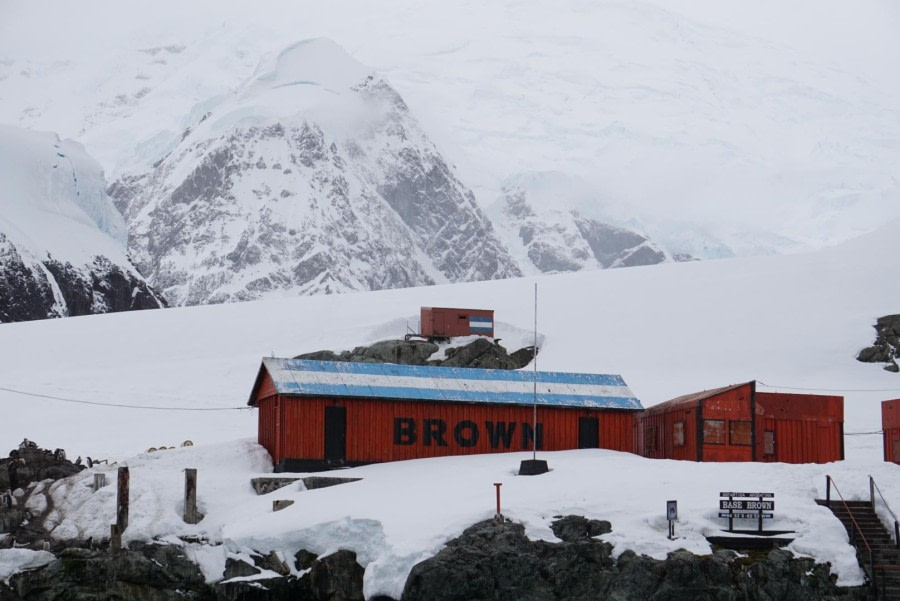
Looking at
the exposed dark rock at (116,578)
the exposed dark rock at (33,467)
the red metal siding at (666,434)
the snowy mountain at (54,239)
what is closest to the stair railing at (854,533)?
the red metal siding at (666,434)

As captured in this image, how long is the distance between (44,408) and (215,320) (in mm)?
25128

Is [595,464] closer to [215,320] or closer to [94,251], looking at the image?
[215,320]

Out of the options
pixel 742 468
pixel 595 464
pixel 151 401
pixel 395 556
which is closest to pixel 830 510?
pixel 742 468

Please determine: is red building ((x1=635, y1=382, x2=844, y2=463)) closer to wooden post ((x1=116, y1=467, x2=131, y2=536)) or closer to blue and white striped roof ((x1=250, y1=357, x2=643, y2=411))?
blue and white striped roof ((x1=250, y1=357, x2=643, y2=411))

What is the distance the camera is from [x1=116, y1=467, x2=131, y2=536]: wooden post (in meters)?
34.1

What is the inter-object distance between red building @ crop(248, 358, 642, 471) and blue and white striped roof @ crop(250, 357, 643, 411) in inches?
1.4

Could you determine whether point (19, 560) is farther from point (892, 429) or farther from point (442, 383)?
point (892, 429)

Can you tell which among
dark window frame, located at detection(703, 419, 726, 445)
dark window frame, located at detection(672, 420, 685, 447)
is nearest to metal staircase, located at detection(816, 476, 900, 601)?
dark window frame, located at detection(703, 419, 726, 445)

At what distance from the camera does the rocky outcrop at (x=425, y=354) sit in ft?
220

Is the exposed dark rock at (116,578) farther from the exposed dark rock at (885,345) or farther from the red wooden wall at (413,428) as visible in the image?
the exposed dark rock at (885,345)

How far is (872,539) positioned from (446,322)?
4002cm

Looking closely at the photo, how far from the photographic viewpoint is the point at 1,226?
138 m

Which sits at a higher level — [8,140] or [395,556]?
[8,140]

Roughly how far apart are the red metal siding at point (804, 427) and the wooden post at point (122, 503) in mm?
21491
